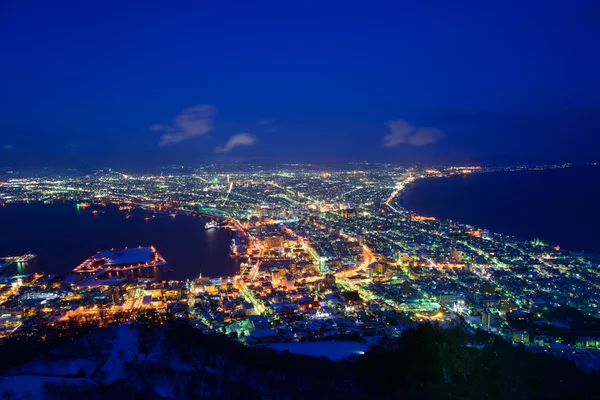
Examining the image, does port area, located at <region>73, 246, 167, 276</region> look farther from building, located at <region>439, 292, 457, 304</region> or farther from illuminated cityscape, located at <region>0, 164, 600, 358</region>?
building, located at <region>439, 292, 457, 304</region>

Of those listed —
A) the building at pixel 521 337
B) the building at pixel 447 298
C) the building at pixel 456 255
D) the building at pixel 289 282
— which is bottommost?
the building at pixel 521 337

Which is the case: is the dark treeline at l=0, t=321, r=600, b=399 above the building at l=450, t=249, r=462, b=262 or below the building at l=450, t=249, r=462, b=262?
below

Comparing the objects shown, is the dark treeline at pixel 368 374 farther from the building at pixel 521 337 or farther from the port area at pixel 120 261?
the port area at pixel 120 261

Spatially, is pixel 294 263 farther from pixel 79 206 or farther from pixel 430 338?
pixel 79 206

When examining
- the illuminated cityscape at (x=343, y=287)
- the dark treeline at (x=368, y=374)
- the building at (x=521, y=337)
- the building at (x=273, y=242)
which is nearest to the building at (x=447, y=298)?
the illuminated cityscape at (x=343, y=287)

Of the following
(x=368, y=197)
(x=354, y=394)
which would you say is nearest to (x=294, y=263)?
(x=354, y=394)

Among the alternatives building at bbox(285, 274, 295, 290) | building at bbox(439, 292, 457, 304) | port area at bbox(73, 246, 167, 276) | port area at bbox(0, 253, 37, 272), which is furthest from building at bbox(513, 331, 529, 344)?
port area at bbox(0, 253, 37, 272)

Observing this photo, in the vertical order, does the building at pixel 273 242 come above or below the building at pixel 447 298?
above
